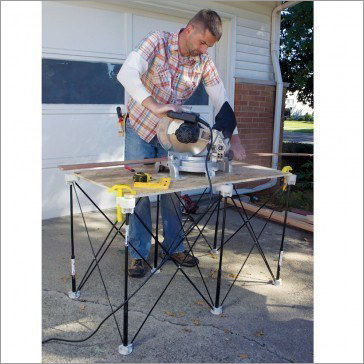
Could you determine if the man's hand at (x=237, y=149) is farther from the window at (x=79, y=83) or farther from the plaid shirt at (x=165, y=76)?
the window at (x=79, y=83)

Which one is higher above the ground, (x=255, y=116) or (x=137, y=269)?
(x=255, y=116)

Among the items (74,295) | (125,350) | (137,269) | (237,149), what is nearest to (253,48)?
(237,149)

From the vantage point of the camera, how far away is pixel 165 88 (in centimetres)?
308

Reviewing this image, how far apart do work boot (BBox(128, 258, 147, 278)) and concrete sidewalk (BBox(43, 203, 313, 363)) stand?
60mm

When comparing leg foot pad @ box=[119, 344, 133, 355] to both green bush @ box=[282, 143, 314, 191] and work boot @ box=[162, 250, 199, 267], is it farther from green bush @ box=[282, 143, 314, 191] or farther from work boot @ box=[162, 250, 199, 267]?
green bush @ box=[282, 143, 314, 191]

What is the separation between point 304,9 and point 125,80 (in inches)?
275

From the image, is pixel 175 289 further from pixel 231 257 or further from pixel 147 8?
pixel 147 8

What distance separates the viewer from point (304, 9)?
8281 mm

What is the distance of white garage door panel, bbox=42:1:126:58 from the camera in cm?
459

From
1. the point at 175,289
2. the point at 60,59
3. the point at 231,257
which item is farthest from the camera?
the point at 60,59

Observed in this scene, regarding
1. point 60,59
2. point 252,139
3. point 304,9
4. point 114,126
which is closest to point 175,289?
point 114,126

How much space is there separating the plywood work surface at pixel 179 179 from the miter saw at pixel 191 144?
6cm

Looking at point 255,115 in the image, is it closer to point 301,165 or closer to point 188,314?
point 301,165

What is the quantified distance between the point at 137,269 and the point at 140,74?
163 centimetres
